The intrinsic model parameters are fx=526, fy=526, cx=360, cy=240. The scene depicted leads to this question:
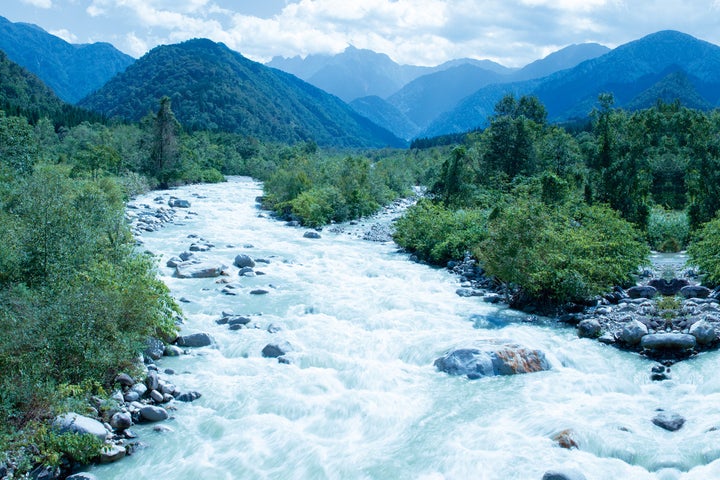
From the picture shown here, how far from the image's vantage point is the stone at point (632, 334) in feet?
43.0

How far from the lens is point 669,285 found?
55.0 ft

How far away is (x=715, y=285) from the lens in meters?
16.3

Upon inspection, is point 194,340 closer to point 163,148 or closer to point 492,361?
point 492,361

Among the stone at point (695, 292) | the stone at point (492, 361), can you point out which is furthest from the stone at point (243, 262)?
the stone at point (695, 292)

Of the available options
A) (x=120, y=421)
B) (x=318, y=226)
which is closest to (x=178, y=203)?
(x=318, y=226)

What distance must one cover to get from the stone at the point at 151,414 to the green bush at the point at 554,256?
11.0 m

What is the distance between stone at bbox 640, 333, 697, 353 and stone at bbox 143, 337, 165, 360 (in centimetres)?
1170

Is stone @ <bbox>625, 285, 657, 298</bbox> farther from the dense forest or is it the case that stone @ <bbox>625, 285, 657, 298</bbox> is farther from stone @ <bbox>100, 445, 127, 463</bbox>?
stone @ <bbox>100, 445, 127, 463</bbox>

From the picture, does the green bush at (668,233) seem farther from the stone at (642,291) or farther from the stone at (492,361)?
the stone at (492,361)

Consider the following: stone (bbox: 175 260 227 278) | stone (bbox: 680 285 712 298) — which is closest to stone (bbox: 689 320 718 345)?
stone (bbox: 680 285 712 298)

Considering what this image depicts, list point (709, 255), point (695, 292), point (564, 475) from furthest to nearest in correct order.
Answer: point (709, 255)
point (695, 292)
point (564, 475)

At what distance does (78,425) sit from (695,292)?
16.5 metres

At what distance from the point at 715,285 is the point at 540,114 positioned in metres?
44.5

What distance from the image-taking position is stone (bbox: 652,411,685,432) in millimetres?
9445
